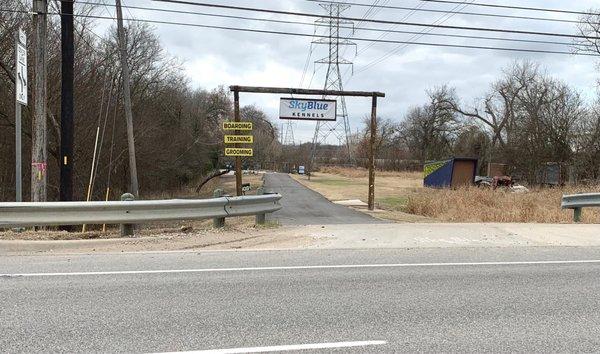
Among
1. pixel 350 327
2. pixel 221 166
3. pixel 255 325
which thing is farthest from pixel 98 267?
pixel 221 166

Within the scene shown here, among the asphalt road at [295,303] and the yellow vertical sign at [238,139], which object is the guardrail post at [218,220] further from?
the yellow vertical sign at [238,139]

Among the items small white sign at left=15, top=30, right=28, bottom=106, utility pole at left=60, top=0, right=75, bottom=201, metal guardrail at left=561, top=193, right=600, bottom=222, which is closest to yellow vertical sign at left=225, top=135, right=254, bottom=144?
utility pole at left=60, top=0, right=75, bottom=201

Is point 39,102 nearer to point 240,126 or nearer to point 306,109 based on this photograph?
point 240,126

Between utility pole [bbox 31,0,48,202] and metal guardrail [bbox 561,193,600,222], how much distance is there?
14.7 metres

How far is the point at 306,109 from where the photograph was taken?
20.5 meters

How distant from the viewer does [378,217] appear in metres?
19.5

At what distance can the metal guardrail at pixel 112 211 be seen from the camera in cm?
980

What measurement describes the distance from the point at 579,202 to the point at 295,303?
12.3 m

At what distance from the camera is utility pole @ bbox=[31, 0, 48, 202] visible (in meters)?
12.9

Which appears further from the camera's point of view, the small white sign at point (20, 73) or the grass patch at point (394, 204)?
the grass patch at point (394, 204)

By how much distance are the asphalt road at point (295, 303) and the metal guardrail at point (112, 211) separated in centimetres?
145

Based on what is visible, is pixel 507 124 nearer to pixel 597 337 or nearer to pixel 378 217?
pixel 378 217

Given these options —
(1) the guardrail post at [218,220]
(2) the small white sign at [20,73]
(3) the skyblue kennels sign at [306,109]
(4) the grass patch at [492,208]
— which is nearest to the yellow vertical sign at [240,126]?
(3) the skyblue kennels sign at [306,109]

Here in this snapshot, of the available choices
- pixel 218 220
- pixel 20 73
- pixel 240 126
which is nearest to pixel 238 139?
pixel 240 126
